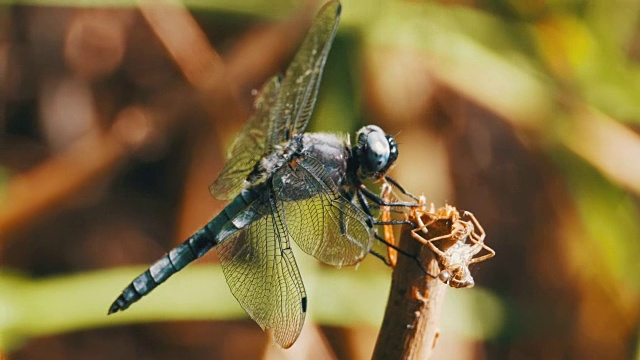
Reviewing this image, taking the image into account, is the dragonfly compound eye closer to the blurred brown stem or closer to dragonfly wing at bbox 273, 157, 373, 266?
dragonfly wing at bbox 273, 157, 373, 266

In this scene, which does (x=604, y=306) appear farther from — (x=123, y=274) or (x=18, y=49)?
(x=18, y=49)

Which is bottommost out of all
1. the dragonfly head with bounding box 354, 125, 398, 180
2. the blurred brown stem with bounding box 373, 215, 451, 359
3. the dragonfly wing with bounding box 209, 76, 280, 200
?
the blurred brown stem with bounding box 373, 215, 451, 359

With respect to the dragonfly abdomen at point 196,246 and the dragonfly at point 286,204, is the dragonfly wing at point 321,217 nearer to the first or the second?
the dragonfly at point 286,204

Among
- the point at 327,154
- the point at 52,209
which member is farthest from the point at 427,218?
the point at 52,209

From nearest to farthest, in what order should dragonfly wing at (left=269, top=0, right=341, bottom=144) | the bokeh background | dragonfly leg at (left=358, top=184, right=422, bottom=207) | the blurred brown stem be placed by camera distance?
the blurred brown stem, dragonfly leg at (left=358, top=184, right=422, bottom=207), dragonfly wing at (left=269, top=0, right=341, bottom=144), the bokeh background

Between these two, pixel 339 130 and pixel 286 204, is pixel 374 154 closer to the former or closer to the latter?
pixel 286 204

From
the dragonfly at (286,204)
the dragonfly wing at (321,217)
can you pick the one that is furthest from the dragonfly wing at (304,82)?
the dragonfly wing at (321,217)

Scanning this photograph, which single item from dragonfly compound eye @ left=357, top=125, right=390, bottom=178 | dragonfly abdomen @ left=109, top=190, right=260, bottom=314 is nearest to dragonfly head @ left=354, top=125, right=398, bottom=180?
dragonfly compound eye @ left=357, top=125, right=390, bottom=178
